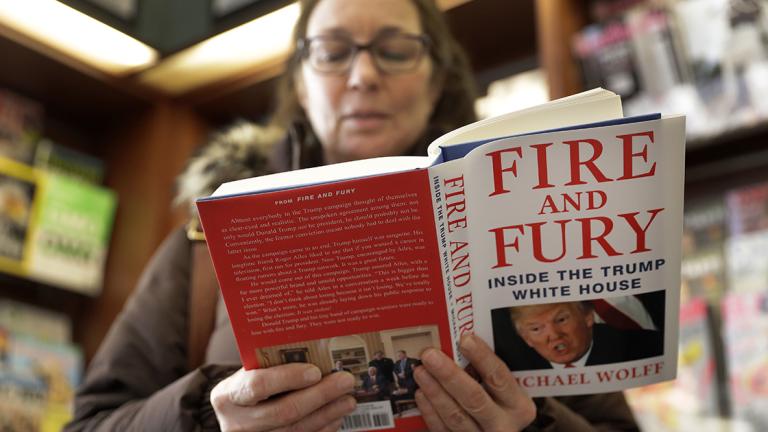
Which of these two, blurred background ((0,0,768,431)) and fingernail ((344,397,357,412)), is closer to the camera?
fingernail ((344,397,357,412))

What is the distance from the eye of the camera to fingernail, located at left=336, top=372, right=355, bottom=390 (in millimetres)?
707

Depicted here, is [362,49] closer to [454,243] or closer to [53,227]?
[454,243]

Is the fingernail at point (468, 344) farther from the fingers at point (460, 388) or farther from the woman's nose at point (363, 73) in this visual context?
the woman's nose at point (363, 73)

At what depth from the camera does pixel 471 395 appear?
71 centimetres

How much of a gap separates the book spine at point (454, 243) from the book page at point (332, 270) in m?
0.01

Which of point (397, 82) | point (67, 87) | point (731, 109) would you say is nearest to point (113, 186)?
point (67, 87)

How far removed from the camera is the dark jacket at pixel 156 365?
2.87 ft

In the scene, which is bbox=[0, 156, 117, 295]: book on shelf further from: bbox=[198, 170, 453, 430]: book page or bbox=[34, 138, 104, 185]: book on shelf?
bbox=[198, 170, 453, 430]: book page

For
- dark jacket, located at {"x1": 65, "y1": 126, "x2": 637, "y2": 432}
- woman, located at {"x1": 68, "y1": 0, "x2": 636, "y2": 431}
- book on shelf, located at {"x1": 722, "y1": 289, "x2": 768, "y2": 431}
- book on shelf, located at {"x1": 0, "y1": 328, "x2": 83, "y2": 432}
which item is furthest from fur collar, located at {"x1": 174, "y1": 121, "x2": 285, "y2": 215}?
book on shelf, located at {"x1": 722, "y1": 289, "x2": 768, "y2": 431}

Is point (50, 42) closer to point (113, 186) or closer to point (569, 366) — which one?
point (113, 186)

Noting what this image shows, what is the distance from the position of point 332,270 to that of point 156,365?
1.37ft

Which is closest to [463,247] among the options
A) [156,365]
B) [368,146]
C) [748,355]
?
[368,146]

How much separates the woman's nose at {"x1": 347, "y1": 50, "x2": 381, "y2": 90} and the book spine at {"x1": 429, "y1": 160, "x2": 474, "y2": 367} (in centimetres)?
39

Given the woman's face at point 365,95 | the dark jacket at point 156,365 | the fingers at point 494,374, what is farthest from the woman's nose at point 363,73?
the fingers at point 494,374
